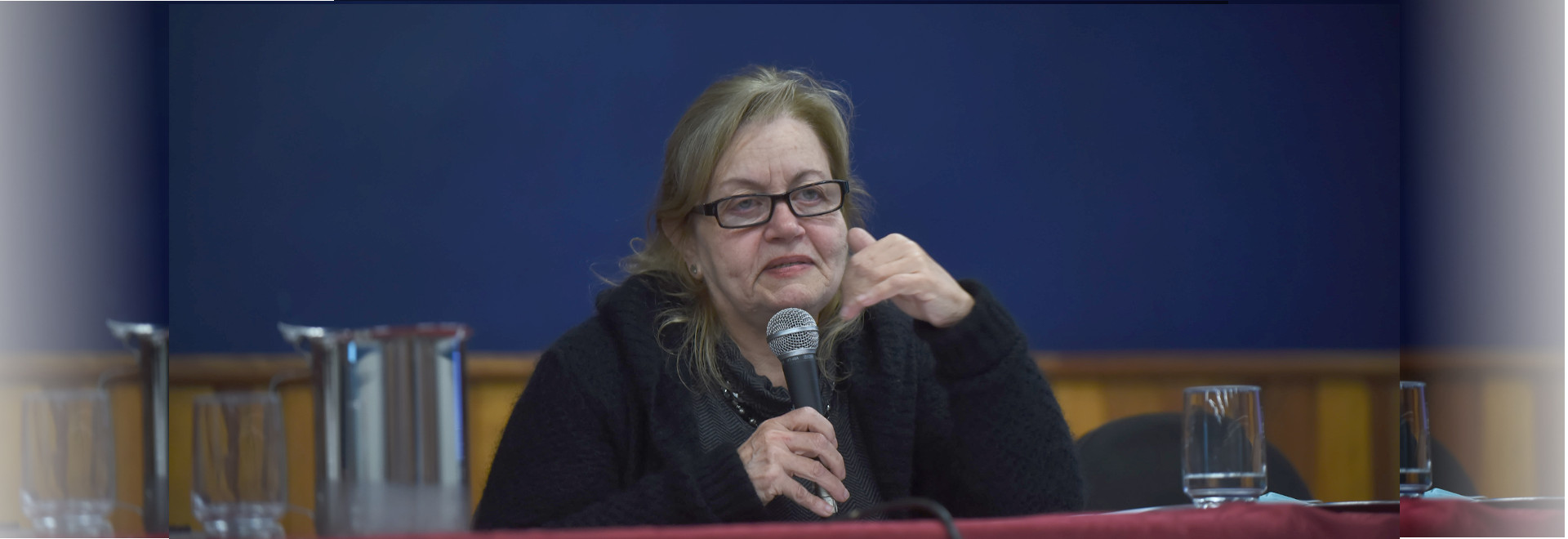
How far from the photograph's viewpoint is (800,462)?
1.17m

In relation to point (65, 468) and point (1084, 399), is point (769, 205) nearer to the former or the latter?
point (65, 468)

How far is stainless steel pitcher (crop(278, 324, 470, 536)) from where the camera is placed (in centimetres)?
80

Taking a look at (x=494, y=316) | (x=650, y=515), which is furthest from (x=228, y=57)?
(x=650, y=515)

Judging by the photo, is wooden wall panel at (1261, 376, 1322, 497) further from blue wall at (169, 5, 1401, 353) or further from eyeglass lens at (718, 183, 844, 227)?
eyeglass lens at (718, 183, 844, 227)

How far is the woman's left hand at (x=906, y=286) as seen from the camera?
1.21 m

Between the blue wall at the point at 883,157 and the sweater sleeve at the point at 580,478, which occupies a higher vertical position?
the blue wall at the point at 883,157

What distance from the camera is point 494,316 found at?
107 inches

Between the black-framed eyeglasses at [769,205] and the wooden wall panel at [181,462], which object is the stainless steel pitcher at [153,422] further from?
the black-framed eyeglasses at [769,205]

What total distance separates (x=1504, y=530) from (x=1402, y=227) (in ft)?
7.66

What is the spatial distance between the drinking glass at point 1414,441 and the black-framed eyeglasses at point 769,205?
70 cm

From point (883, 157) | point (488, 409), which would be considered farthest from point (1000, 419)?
point (883, 157)

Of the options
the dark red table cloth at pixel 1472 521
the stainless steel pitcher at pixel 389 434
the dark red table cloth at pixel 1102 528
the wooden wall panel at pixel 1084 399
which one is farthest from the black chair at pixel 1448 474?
the wooden wall panel at pixel 1084 399

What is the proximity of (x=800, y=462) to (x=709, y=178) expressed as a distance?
456mm

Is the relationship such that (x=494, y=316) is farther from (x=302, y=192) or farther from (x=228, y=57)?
(x=228, y=57)
